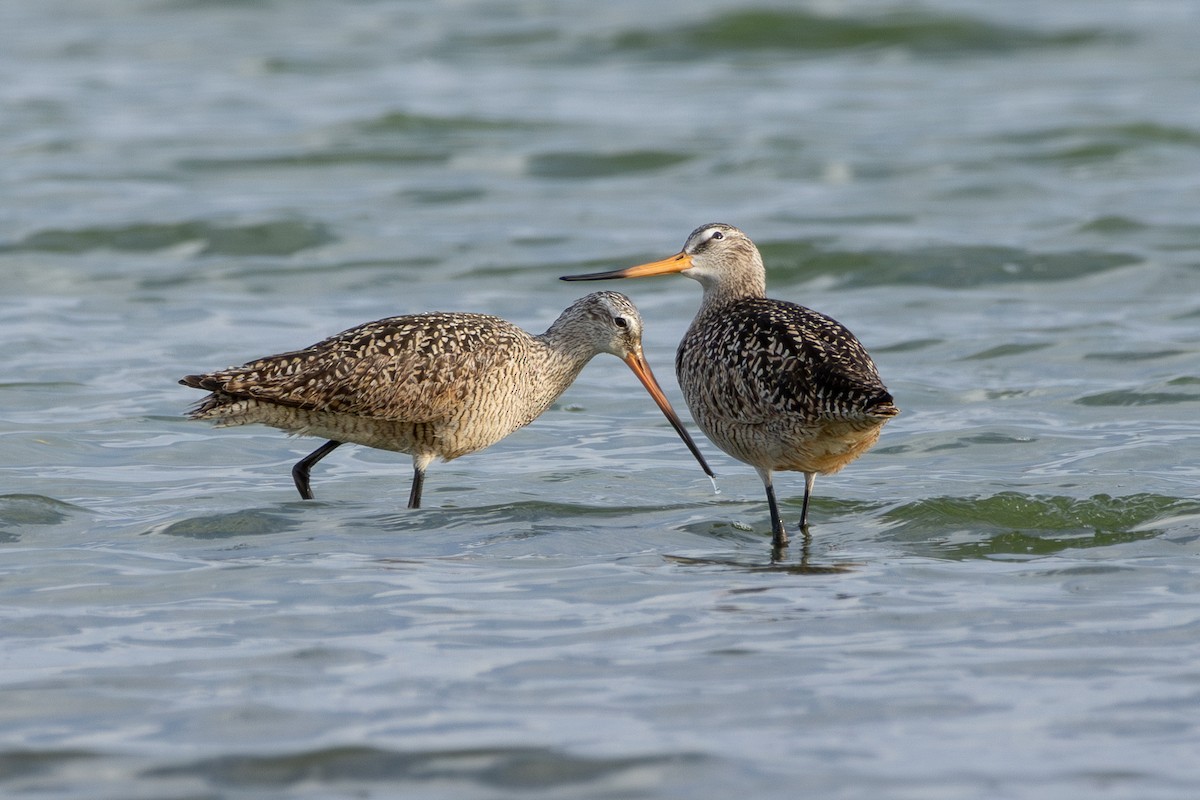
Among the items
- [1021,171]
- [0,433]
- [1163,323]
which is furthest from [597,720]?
[1021,171]

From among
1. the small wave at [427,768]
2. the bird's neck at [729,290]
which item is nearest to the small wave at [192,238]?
the bird's neck at [729,290]

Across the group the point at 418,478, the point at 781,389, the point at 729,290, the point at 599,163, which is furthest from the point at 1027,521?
the point at 599,163

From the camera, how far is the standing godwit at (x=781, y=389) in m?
6.31

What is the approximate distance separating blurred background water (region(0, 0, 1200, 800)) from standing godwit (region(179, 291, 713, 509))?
277 mm

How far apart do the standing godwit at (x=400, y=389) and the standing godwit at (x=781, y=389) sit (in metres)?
0.71

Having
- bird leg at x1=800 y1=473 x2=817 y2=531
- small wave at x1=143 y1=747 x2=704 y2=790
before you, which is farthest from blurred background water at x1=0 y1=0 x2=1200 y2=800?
bird leg at x1=800 y1=473 x2=817 y2=531

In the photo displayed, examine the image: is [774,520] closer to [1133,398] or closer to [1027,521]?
[1027,521]

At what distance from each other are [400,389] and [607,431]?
5.53 feet

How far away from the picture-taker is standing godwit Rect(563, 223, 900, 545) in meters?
6.31

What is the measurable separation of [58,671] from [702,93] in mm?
13015

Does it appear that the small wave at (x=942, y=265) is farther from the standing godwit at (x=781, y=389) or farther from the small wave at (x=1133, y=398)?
the standing godwit at (x=781, y=389)

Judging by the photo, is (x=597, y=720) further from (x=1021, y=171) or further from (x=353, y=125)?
(x=353, y=125)

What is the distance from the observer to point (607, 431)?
28.8 ft

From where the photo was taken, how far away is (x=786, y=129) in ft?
51.6
